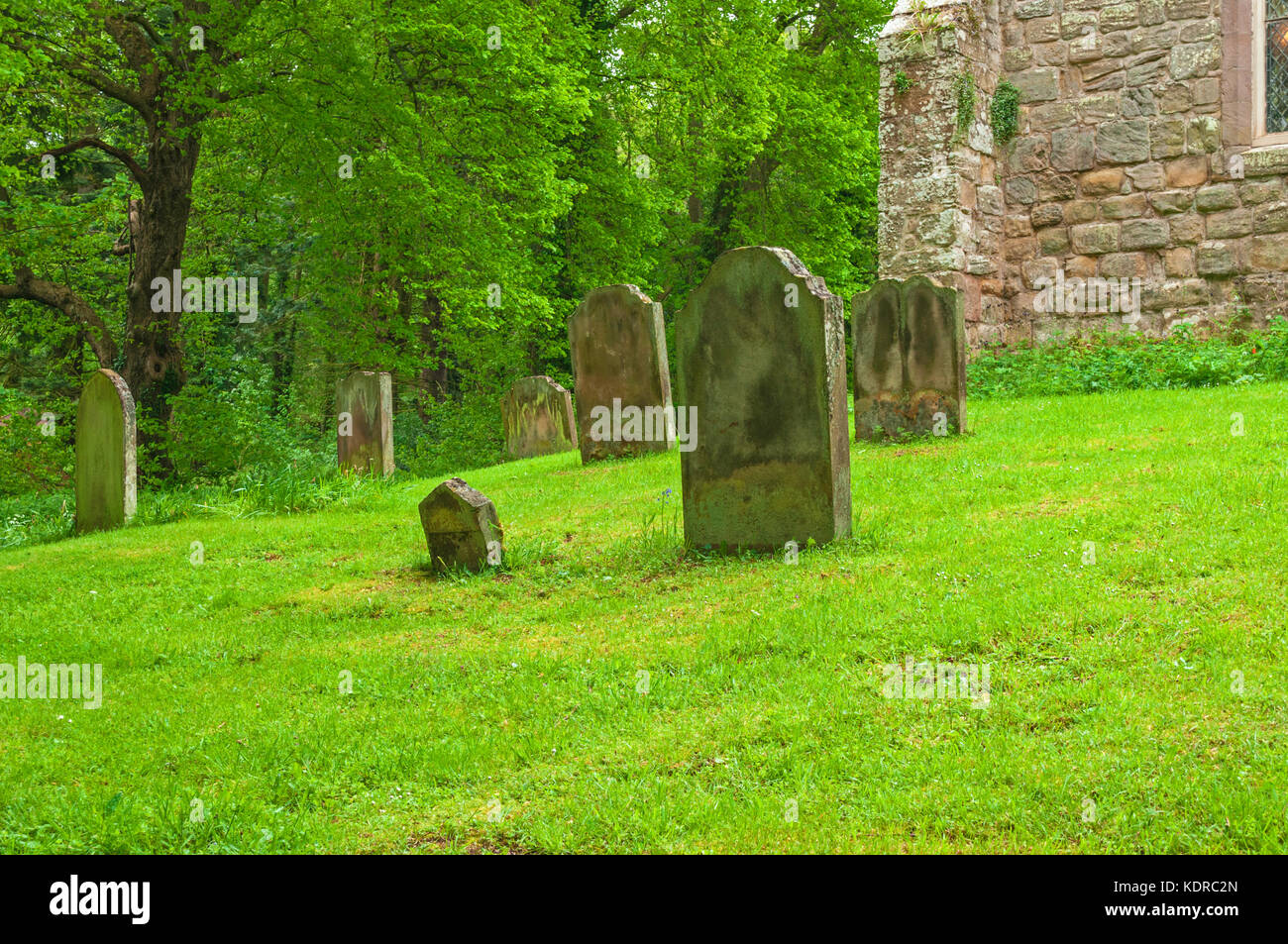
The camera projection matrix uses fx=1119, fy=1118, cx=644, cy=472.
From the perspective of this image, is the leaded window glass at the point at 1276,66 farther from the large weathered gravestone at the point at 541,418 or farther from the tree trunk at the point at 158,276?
the tree trunk at the point at 158,276

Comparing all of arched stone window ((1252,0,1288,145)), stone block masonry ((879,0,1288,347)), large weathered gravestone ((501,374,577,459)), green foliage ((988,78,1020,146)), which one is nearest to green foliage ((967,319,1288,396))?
stone block masonry ((879,0,1288,347))

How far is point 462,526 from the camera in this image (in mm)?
7570

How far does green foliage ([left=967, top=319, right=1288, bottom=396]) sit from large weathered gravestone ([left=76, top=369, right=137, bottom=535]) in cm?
961

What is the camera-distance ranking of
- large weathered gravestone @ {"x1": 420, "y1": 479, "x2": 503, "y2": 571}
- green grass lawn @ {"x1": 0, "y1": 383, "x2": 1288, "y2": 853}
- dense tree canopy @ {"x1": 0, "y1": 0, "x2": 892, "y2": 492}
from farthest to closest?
dense tree canopy @ {"x1": 0, "y1": 0, "x2": 892, "y2": 492}, large weathered gravestone @ {"x1": 420, "y1": 479, "x2": 503, "y2": 571}, green grass lawn @ {"x1": 0, "y1": 383, "x2": 1288, "y2": 853}

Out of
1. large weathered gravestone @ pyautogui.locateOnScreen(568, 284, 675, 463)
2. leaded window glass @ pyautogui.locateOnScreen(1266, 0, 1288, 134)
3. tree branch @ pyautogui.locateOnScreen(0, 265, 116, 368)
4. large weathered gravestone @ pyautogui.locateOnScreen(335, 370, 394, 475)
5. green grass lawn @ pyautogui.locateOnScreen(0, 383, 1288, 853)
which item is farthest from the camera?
tree branch @ pyautogui.locateOnScreen(0, 265, 116, 368)

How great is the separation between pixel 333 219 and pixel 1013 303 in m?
10.8

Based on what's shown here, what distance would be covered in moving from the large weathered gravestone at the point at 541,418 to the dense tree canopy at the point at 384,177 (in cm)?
225

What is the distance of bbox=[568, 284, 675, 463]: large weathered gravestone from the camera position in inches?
483

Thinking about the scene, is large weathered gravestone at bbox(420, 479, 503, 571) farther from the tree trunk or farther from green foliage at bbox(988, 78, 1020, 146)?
green foliage at bbox(988, 78, 1020, 146)

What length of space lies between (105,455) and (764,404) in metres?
7.92

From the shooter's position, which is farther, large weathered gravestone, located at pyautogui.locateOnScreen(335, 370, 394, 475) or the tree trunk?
the tree trunk

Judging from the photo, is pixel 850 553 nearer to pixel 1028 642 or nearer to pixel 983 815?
pixel 1028 642

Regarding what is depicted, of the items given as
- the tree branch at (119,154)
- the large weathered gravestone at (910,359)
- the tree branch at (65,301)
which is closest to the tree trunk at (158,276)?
the tree branch at (119,154)

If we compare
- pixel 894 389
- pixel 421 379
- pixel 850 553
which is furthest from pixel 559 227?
pixel 850 553
